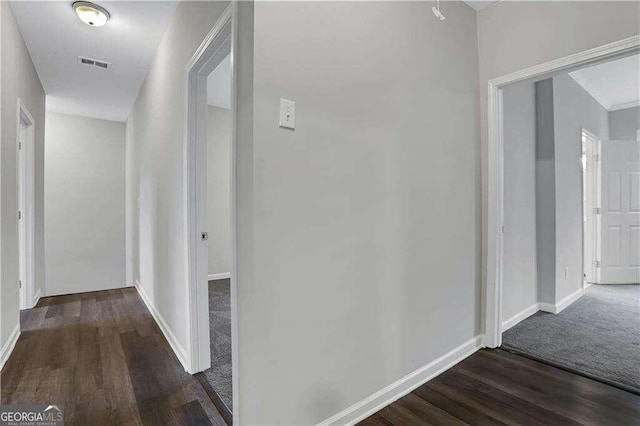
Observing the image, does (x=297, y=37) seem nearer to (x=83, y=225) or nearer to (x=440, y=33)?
(x=440, y=33)

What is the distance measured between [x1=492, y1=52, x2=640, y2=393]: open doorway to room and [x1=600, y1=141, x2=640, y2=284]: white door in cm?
1

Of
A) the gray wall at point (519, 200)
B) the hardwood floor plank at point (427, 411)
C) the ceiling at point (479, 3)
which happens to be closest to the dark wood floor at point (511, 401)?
the hardwood floor plank at point (427, 411)

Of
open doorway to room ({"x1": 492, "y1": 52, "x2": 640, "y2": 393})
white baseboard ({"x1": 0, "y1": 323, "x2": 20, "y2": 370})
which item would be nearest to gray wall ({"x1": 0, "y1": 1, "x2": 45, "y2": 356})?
white baseboard ({"x1": 0, "y1": 323, "x2": 20, "y2": 370})

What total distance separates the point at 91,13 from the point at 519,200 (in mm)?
3904

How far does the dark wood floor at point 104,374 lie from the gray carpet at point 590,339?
Result: 2.35 meters

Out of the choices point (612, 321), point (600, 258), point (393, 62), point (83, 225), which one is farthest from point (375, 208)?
point (83, 225)

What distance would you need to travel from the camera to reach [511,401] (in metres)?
1.76

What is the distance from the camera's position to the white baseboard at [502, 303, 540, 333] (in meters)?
2.76

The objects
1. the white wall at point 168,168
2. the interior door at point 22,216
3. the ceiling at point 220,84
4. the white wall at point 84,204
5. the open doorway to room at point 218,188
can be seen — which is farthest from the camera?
the white wall at point 84,204

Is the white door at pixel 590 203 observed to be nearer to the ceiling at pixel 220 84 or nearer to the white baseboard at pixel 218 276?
the ceiling at pixel 220 84

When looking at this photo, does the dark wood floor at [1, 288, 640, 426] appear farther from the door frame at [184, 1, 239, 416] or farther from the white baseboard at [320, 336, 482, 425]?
the door frame at [184, 1, 239, 416]

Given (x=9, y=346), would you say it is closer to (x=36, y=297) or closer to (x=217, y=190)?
(x=36, y=297)

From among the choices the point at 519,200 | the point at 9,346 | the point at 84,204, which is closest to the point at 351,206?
the point at 519,200

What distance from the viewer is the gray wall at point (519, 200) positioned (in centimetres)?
280
